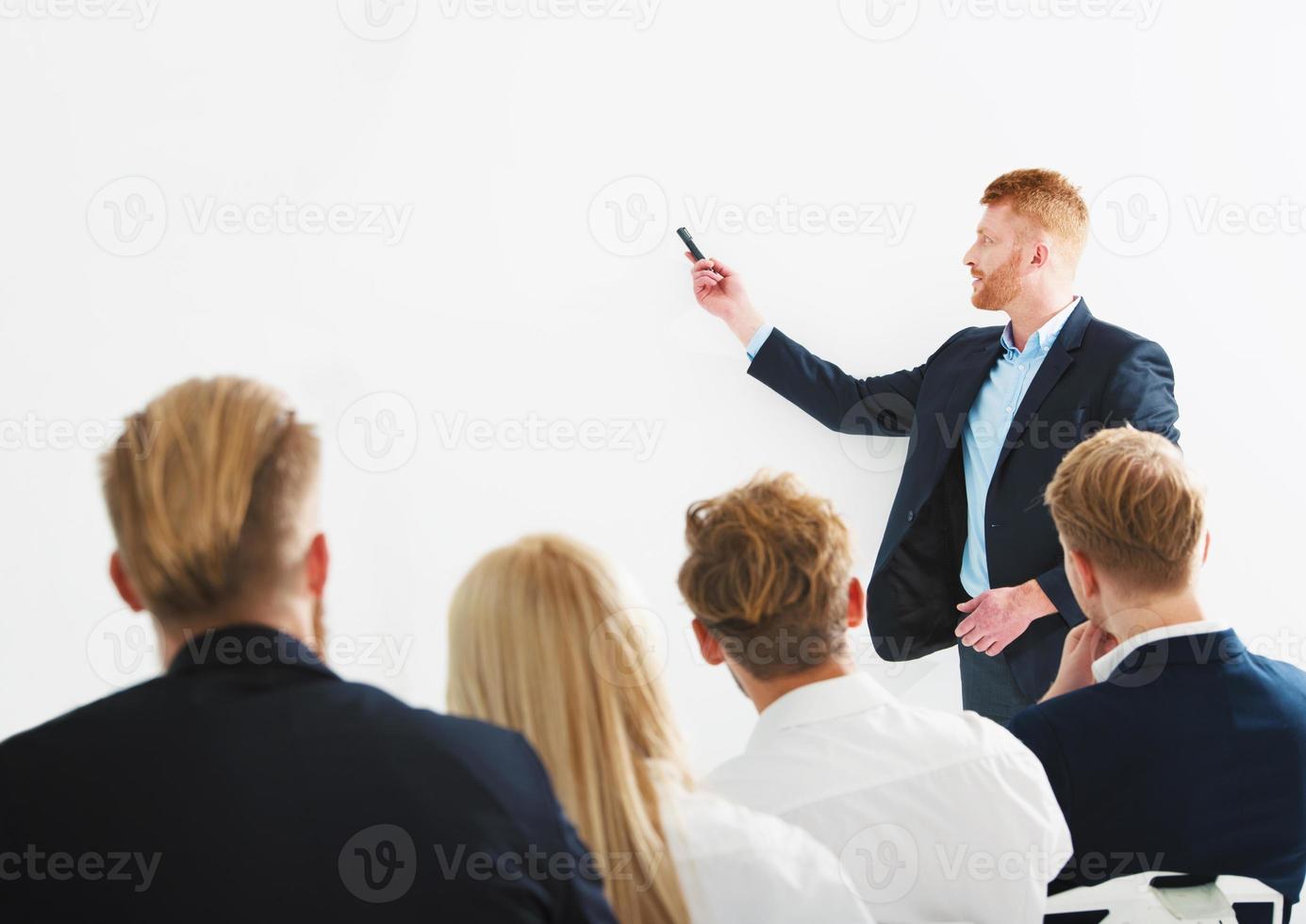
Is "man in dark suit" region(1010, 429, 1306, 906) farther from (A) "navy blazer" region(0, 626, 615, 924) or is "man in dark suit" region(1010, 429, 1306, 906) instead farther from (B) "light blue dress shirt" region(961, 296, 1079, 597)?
(B) "light blue dress shirt" region(961, 296, 1079, 597)

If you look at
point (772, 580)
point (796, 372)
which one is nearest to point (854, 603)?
point (772, 580)

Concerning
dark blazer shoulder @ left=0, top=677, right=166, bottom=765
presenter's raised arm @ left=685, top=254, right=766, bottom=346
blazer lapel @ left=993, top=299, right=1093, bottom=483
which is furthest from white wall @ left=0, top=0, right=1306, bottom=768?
dark blazer shoulder @ left=0, top=677, right=166, bottom=765

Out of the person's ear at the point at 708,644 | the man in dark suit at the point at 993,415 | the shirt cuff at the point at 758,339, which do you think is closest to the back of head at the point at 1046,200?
the man in dark suit at the point at 993,415

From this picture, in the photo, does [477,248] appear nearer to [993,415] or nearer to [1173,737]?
[993,415]

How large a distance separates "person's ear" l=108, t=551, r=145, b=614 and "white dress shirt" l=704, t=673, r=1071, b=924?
0.62 m

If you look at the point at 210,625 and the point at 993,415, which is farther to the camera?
the point at 993,415

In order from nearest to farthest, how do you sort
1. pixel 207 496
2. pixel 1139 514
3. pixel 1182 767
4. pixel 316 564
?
pixel 207 496 → pixel 316 564 → pixel 1182 767 → pixel 1139 514

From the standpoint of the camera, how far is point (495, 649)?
1208 millimetres

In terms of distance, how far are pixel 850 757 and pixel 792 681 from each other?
11 cm

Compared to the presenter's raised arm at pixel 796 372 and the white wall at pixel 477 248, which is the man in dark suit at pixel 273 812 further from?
the presenter's raised arm at pixel 796 372

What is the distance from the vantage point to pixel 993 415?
2617 millimetres

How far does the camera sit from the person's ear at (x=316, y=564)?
112 centimetres

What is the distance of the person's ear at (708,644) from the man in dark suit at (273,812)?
50cm

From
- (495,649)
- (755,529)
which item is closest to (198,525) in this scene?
(495,649)
